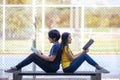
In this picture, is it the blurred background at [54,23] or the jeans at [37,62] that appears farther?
the blurred background at [54,23]

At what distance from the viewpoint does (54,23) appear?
8.33m

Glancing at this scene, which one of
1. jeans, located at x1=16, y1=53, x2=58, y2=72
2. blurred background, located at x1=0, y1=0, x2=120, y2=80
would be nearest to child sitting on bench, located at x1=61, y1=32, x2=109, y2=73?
jeans, located at x1=16, y1=53, x2=58, y2=72

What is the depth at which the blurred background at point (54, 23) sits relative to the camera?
8141 millimetres

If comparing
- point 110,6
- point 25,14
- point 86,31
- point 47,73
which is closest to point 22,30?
point 25,14

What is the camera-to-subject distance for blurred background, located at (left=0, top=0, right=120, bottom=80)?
8141 mm

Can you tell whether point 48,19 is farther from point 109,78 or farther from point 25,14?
point 109,78

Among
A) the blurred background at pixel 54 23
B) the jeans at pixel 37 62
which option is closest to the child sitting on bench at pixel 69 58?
the jeans at pixel 37 62

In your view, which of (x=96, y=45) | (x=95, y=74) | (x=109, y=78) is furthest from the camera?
(x=96, y=45)

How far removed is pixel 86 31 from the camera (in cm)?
833

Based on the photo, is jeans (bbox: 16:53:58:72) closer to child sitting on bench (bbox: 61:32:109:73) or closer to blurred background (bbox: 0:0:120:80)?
child sitting on bench (bbox: 61:32:109:73)

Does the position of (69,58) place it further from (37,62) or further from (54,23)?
(54,23)

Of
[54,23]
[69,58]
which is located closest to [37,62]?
[69,58]

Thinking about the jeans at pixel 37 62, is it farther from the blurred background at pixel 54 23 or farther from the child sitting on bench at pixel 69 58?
the blurred background at pixel 54 23

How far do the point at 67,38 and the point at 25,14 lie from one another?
94.0 inches
